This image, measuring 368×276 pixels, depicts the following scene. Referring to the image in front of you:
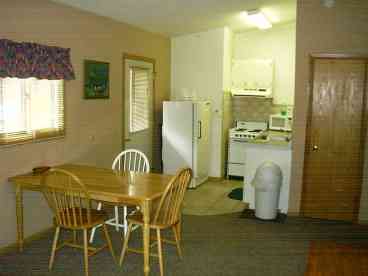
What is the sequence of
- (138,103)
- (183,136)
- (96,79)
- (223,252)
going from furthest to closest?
(183,136) → (138,103) → (96,79) → (223,252)

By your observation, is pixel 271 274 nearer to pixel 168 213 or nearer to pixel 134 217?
pixel 168 213

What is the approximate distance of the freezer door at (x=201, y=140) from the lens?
616cm

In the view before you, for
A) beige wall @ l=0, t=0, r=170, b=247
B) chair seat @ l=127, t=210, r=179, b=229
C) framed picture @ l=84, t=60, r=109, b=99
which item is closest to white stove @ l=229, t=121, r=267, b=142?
beige wall @ l=0, t=0, r=170, b=247

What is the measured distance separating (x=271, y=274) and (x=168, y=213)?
1001 mm

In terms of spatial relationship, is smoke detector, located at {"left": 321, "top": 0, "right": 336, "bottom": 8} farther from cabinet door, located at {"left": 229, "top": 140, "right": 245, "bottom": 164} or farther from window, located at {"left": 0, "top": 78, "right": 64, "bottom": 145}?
window, located at {"left": 0, "top": 78, "right": 64, "bottom": 145}

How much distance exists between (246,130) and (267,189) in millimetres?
2396

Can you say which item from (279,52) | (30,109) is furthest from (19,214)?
(279,52)

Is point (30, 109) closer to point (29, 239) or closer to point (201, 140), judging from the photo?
point (29, 239)

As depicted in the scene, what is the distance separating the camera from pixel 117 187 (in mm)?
3455

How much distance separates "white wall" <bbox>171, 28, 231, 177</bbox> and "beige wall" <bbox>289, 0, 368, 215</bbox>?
202 centimetres

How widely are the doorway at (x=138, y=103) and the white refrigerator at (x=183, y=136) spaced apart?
0.83 ft

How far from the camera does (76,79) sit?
14.6 ft

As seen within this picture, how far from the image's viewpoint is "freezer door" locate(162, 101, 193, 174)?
617 centimetres

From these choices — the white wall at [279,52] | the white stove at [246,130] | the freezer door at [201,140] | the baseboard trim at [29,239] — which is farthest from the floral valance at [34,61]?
the white wall at [279,52]
